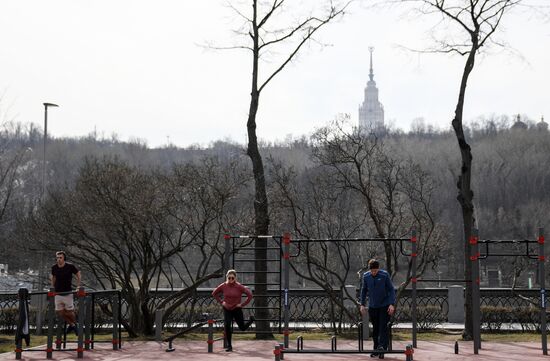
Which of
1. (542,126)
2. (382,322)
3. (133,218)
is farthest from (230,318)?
(542,126)

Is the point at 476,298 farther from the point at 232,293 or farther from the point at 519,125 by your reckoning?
the point at 519,125

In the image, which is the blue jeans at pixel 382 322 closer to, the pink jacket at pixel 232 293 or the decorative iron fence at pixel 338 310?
the pink jacket at pixel 232 293

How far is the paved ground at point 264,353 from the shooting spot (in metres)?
17.3

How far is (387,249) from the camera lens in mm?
24891

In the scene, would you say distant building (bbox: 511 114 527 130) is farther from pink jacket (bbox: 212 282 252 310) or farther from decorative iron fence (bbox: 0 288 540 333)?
pink jacket (bbox: 212 282 252 310)

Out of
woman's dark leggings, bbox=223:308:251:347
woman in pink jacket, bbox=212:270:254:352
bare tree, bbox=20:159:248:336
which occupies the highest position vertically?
bare tree, bbox=20:159:248:336

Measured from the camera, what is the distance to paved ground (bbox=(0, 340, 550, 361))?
1733 centimetres

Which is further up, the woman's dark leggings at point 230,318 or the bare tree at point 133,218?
the bare tree at point 133,218

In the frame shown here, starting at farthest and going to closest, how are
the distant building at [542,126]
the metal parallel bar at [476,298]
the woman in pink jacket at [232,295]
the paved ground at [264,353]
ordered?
the distant building at [542,126], the woman in pink jacket at [232,295], the metal parallel bar at [476,298], the paved ground at [264,353]

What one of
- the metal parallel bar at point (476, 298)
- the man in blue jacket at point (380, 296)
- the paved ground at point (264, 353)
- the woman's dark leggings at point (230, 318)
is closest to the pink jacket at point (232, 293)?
the woman's dark leggings at point (230, 318)

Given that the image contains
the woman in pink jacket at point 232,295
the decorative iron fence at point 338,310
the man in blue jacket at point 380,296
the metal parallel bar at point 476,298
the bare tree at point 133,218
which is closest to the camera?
the man in blue jacket at point 380,296

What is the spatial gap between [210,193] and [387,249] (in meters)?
5.59

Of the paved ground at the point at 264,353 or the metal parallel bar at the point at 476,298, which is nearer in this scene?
the paved ground at the point at 264,353

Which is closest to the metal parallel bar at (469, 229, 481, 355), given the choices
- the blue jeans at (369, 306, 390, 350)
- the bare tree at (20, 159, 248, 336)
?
the blue jeans at (369, 306, 390, 350)
